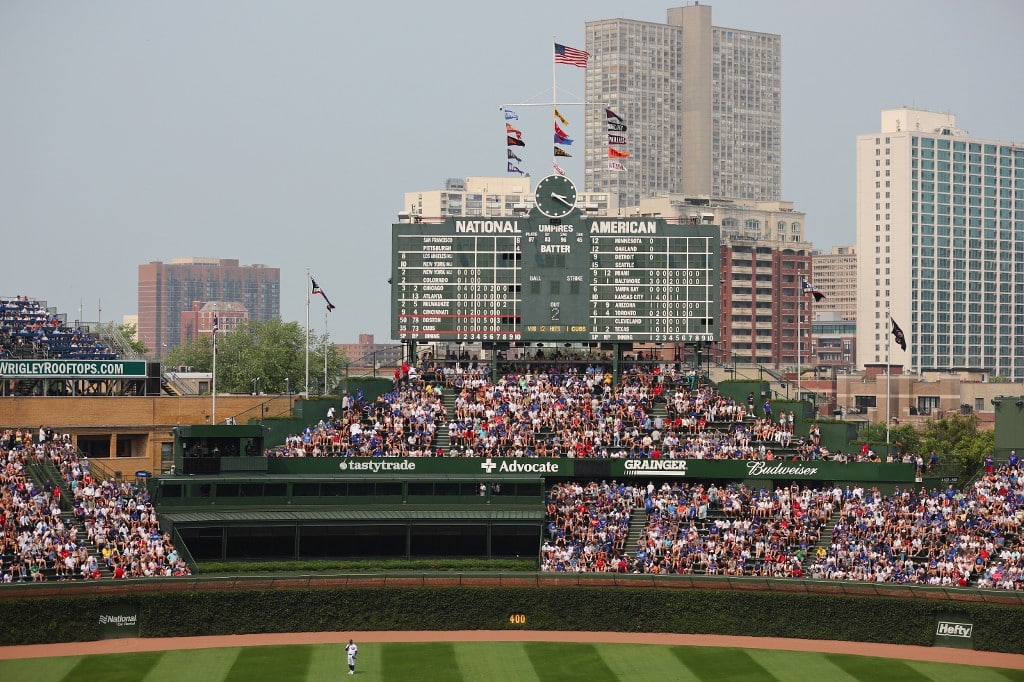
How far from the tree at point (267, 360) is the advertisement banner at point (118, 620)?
61.3 m

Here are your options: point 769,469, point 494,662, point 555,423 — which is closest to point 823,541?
point 769,469

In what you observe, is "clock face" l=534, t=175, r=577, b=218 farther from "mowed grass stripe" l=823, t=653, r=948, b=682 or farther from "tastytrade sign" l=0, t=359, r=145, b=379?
"mowed grass stripe" l=823, t=653, r=948, b=682

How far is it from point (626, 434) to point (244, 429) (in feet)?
61.2

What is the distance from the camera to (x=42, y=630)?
52.6 metres

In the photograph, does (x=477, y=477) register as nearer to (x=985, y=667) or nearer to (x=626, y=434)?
(x=626, y=434)

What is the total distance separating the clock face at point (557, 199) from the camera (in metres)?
72.0

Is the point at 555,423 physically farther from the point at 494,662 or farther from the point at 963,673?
the point at 963,673

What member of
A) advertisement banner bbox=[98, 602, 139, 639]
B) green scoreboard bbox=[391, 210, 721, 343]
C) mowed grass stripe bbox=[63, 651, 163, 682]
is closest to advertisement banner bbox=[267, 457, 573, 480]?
green scoreboard bbox=[391, 210, 721, 343]

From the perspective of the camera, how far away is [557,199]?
7206cm

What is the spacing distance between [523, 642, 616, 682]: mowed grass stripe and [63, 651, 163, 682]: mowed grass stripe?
45.6 feet

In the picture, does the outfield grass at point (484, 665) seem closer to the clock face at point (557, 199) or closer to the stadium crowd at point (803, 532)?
the stadium crowd at point (803, 532)

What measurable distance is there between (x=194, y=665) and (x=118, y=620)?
5.47 m

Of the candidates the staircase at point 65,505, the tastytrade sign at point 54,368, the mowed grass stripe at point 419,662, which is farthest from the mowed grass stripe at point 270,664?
the tastytrade sign at point 54,368

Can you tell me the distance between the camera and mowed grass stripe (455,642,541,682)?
159 ft
